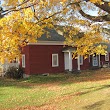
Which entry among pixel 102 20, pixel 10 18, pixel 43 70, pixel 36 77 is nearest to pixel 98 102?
pixel 102 20

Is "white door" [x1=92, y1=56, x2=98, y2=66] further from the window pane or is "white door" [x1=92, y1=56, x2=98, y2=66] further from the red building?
the window pane

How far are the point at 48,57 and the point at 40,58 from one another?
129cm

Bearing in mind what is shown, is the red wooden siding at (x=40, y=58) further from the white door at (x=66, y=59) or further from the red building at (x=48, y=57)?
the white door at (x=66, y=59)

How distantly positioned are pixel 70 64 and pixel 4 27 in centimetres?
2663

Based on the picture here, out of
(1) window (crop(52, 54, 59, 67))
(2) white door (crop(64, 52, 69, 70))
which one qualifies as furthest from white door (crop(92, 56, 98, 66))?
(1) window (crop(52, 54, 59, 67))

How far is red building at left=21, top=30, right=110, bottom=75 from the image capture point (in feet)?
109

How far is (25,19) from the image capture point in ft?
33.6

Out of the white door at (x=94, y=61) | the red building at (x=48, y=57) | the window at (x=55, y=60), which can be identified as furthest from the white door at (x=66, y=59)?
the white door at (x=94, y=61)

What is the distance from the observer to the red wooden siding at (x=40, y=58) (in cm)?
3312

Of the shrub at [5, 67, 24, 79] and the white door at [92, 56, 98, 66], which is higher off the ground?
the white door at [92, 56, 98, 66]

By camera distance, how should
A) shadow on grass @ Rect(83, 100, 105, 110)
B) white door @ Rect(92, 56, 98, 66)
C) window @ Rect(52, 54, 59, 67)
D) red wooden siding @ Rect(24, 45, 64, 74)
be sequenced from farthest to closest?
white door @ Rect(92, 56, 98, 66) < window @ Rect(52, 54, 59, 67) < red wooden siding @ Rect(24, 45, 64, 74) < shadow on grass @ Rect(83, 100, 105, 110)

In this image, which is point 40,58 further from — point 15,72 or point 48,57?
point 15,72

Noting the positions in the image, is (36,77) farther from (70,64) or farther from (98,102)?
(98,102)

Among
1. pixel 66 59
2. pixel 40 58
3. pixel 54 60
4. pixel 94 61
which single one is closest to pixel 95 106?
pixel 40 58
